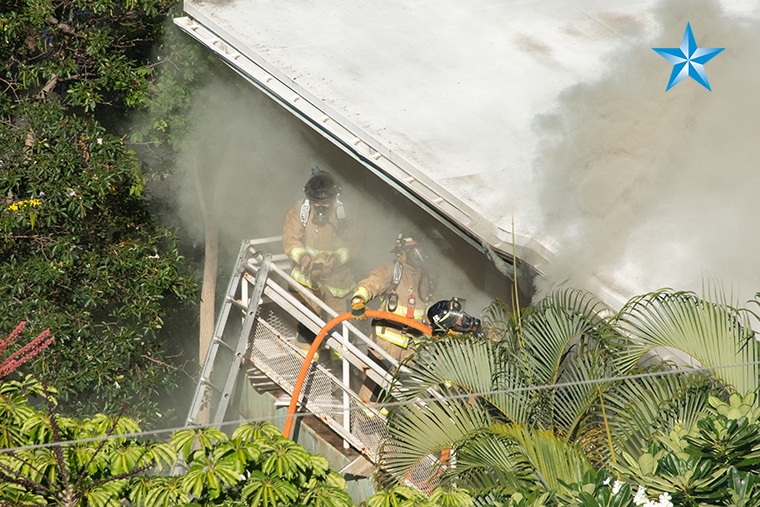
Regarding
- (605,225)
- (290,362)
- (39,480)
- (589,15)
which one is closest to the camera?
(39,480)

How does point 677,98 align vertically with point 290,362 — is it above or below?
above

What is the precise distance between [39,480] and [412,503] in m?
1.62

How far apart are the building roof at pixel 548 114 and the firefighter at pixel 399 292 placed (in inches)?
24.7

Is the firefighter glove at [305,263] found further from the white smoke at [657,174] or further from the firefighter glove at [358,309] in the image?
the white smoke at [657,174]

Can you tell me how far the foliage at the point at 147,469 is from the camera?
15.0ft

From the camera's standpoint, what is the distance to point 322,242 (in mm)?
9414

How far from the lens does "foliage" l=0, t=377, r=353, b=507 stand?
4.57 meters

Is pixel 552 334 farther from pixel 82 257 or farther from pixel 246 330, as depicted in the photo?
pixel 82 257

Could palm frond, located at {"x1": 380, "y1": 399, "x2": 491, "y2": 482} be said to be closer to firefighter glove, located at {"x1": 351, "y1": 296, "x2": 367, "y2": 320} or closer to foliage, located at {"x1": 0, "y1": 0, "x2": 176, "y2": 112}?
firefighter glove, located at {"x1": 351, "y1": 296, "x2": 367, "y2": 320}

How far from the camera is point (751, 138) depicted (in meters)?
8.43

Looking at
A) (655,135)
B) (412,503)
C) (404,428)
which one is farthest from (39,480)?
(655,135)

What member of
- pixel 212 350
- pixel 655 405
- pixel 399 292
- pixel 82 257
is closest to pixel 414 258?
pixel 399 292

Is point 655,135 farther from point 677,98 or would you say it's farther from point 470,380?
point 470,380

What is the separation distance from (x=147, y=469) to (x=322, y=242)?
4772 millimetres
